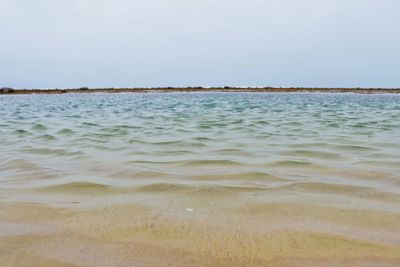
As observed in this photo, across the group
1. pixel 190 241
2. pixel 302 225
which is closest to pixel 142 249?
pixel 190 241

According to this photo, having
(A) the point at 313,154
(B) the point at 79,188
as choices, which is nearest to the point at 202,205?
(B) the point at 79,188

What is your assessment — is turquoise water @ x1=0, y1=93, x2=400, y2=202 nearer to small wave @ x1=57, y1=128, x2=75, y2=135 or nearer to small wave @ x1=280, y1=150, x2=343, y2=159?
small wave @ x1=280, y1=150, x2=343, y2=159

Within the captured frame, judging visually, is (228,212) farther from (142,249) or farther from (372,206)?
(372,206)

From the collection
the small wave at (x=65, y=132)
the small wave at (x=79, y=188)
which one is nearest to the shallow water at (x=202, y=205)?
the small wave at (x=79, y=188)

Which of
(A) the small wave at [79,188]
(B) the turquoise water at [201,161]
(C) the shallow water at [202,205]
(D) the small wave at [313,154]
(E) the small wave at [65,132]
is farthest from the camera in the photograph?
(E) the small wave at [65,132]

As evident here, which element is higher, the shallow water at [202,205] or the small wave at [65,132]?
the shallow water at [202,205]

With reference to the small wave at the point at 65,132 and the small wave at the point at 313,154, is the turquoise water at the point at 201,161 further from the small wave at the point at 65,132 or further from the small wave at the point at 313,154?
the small wave at the point at 65,132

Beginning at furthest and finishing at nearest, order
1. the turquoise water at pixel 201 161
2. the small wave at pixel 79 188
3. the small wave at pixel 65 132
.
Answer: the small wave at pixel 65 132 < the turquoise water at pixel 201 161 < the small wave at pixel 79 188

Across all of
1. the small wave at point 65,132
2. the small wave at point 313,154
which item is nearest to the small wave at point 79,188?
the small wave at point 313,154

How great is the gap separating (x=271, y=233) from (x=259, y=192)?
3.24 feet

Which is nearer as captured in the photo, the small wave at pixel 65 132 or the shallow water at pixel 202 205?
the shallow water at pixel 202 205

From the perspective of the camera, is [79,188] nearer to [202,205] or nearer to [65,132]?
[202,205]

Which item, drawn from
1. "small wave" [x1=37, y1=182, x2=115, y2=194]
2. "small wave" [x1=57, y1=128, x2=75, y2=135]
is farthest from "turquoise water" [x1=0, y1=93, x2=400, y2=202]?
"small wave" [x1=57, y1=128, x2=75, y2=135]

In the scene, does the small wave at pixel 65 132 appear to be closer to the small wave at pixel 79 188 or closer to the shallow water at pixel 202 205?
the shallow water at pixel 202 205
